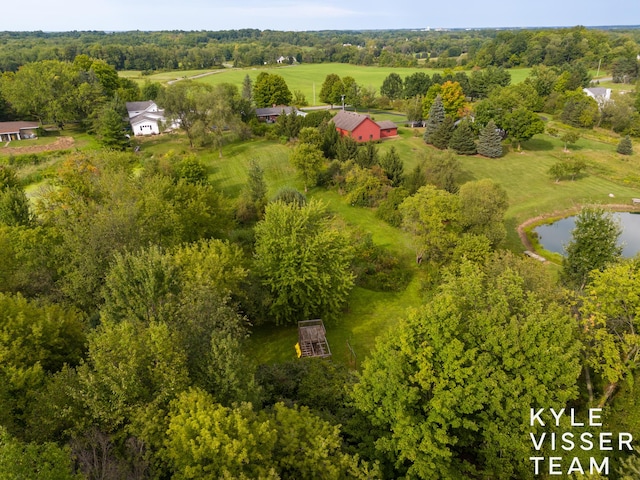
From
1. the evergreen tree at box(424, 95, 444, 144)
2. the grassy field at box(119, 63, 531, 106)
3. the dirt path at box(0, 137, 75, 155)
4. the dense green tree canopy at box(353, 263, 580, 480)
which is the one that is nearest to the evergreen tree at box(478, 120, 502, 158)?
the evergreen tree at box(424, 95, 444, 144)

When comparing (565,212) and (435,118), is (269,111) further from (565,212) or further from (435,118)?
(565,212)

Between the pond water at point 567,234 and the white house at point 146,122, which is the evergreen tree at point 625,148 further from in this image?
the white house at point 146,122

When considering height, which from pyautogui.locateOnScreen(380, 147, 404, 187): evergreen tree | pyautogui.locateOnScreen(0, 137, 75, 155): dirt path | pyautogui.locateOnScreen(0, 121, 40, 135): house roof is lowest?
pyautogui.locateOnScreen(380, 147, 404, 187): evergreen tree

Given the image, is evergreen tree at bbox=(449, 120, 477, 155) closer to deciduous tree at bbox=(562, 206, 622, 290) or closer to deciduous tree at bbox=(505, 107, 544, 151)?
deciduous tree at bbox=(505, 107, 544, 151)

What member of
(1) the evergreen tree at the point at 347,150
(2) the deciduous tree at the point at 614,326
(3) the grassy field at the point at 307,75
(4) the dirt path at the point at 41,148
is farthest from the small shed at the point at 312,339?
(3) the grassy field at the point at 307,75

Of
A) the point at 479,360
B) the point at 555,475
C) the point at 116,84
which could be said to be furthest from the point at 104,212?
the point at 116,84

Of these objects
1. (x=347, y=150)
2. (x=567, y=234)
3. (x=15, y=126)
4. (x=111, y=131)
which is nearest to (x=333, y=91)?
(x=347, y=150)

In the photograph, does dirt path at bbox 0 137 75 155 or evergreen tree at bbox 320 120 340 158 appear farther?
dirt path at bbox 0 137 75 155

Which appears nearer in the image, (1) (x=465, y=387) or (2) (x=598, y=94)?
(1) (x=465, y=387)
